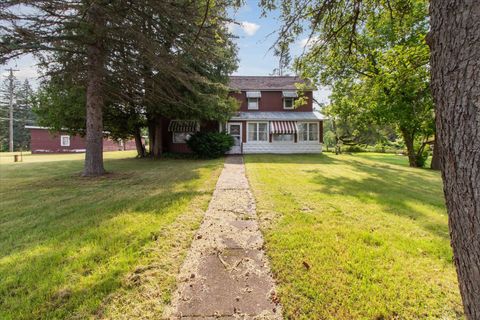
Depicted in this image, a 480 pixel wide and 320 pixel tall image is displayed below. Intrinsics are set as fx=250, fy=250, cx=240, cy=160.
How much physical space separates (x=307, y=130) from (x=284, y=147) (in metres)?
2.57

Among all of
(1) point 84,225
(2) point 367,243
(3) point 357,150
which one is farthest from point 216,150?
(3) point 357,150

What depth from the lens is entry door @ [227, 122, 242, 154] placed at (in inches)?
866

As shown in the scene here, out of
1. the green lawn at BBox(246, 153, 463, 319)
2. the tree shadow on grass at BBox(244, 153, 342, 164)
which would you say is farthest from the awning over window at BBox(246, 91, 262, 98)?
the green lawn at BBox(246, 153, 463, 319)

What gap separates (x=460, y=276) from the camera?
141cm

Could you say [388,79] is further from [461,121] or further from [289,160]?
[461,121]

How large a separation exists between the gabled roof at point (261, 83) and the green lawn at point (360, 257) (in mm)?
18975

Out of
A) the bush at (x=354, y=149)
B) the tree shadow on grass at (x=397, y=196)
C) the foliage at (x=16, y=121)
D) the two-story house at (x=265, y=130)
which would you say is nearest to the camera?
the tree shadow on grass at (x=397, y=196)

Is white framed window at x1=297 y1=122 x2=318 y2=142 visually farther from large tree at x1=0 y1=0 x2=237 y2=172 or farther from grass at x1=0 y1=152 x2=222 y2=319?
grass at x1=0 y1=152 x2=222 y2=319

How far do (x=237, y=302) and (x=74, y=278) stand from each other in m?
1.90

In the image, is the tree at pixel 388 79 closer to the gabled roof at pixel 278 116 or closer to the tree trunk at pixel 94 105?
the gabled roof at pixel 278 116

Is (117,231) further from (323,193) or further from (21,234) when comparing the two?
Answer: (323,193)

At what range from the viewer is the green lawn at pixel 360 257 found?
238 centimetres

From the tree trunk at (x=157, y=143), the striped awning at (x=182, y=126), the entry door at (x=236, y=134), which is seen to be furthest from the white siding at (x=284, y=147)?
the tree trunk at (x=157, y=143)

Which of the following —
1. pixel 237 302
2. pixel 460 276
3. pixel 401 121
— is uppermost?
pixel 401 121
